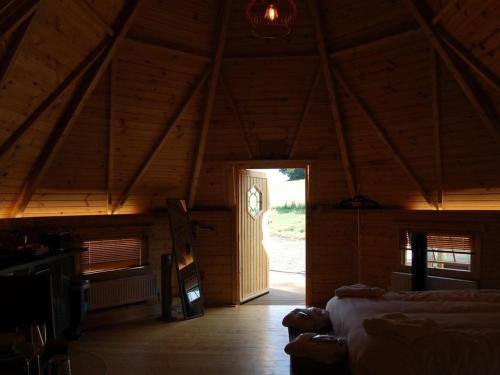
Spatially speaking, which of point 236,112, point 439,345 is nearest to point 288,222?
point 236,112

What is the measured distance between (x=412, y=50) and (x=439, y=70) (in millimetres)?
392

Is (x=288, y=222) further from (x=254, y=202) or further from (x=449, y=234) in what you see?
(x=449, y=234)

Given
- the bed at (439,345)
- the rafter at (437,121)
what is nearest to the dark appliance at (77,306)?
the bed at (439,345)

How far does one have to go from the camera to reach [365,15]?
4.92 meters

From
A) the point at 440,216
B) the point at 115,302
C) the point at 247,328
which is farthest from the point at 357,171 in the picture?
the point at 115,302

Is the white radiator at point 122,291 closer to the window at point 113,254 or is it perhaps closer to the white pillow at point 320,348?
the window at point 113,254

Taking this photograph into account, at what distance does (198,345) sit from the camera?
4871 mm

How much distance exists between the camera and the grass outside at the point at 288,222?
12.6 m

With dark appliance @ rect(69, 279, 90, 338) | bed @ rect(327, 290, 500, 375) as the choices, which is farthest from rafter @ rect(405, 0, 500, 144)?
dark appliance @ rect(69, 279, 90, 338)

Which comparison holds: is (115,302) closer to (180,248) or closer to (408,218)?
(180,248)

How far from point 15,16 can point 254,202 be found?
466cm

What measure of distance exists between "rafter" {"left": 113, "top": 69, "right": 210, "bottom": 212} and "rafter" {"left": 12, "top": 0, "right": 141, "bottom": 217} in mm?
1189

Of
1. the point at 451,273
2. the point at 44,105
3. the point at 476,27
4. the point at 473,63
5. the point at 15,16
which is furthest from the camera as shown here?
the point at 451,273

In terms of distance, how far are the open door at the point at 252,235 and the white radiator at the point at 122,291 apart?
153 cm
